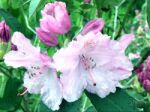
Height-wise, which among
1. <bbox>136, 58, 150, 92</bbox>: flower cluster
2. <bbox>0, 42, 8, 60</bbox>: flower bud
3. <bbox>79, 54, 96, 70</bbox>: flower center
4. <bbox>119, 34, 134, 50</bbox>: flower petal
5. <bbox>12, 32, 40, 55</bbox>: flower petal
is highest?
<bbox>119, 34, 134, 50</bbox>: flower petal

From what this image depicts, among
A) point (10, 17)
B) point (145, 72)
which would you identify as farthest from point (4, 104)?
point (145, 72)

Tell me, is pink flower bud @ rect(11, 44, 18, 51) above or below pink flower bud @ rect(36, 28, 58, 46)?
below

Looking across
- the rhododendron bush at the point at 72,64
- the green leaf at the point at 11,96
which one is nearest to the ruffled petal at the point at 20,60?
the rhododendron bush at the point at 72,64

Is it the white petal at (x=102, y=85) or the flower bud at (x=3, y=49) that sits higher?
the white petal at (x=102, y=85)

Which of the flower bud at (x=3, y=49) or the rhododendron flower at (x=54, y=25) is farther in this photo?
the flower bud at (x=3, y=49)

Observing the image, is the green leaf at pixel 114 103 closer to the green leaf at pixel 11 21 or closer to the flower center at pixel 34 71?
the flower center at pixel 34 71

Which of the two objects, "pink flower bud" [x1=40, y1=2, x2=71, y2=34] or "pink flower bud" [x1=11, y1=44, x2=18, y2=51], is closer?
"pink flower bud" [x1=40, y1=2, x2=71, y2=34]

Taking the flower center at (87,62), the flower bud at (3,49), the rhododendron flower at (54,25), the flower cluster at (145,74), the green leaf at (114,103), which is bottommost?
the flower cluster at (145,74)

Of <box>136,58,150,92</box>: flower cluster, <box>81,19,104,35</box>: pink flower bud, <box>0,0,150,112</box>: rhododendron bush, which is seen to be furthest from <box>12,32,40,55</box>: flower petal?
<box>136,58,150,92</box>: flower cluster

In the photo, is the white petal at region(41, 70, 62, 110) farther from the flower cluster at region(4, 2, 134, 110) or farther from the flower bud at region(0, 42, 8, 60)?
the flower bud at region(0, 42, 8, 60)
